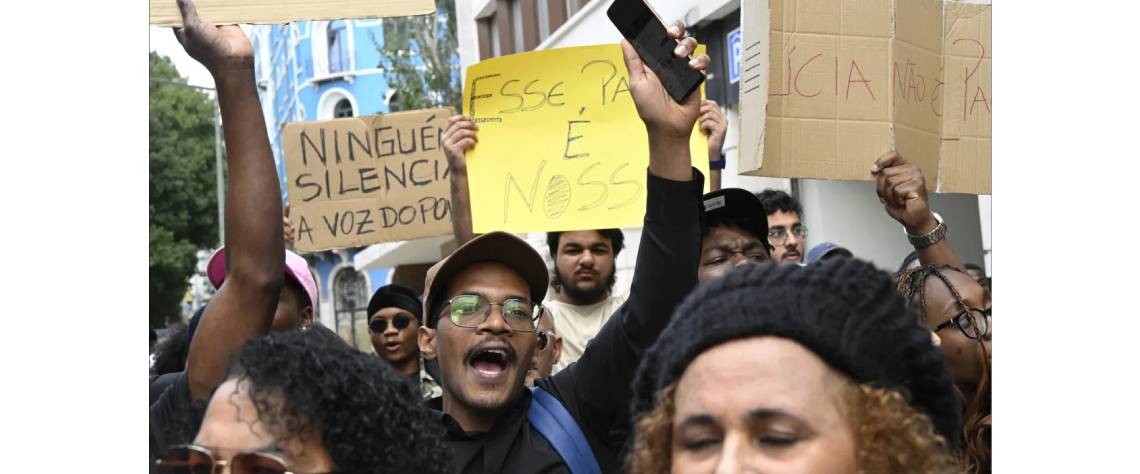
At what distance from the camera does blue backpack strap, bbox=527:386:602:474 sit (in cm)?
321

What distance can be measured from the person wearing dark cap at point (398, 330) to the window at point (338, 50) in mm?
49874

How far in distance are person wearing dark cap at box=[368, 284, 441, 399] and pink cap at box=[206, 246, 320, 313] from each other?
2340 mm

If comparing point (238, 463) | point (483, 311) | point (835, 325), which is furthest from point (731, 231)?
point (238, 463)

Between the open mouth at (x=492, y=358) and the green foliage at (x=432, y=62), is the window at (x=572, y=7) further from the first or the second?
the open mouth at (x=492, y=358)

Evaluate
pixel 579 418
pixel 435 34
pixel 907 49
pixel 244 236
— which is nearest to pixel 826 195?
pixel 907 49

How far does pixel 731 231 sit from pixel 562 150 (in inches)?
35.0

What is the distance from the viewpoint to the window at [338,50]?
55656 mm

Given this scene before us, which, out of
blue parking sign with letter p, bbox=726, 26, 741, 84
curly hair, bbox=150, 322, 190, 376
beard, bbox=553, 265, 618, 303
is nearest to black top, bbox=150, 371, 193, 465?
curly hair, bbox=150, 322, 190, 376

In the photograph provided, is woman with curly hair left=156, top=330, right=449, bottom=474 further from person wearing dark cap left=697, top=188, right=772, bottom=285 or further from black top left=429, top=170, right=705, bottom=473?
person wearing dark cap left=697, top=188, right=772, bottom=285

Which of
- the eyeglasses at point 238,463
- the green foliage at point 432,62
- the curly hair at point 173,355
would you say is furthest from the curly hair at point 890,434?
the green foliage at point 432,62

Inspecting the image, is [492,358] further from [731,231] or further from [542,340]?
[731,231]

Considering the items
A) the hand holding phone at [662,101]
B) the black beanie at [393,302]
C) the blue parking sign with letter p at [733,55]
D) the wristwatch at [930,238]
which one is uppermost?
the blue parking sign with letter p at [733,55]
